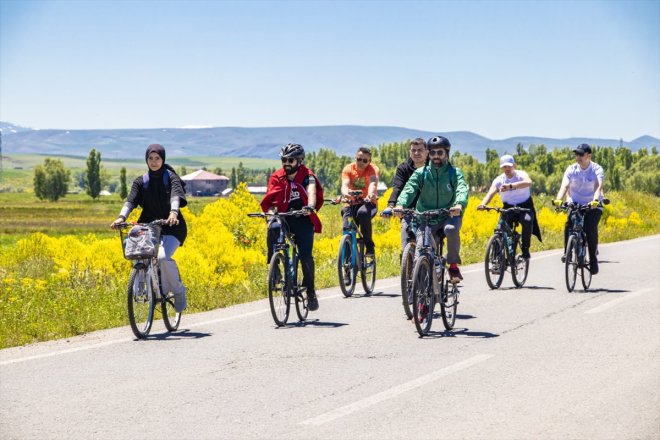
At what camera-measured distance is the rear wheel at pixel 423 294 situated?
350 inches

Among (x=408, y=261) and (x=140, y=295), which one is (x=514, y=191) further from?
(x=140, y=295)

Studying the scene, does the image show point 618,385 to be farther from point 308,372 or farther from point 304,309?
point 304,309

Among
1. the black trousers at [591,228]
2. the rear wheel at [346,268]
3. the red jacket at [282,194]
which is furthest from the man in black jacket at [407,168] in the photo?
the black trousers at [591,228]

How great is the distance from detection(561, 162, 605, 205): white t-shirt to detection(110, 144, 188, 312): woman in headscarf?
6.93m

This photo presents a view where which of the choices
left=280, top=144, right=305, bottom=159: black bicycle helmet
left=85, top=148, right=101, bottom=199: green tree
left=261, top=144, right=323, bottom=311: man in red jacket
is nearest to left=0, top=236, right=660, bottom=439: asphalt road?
left=261, top=144, right=323, bottom=311: man in red jacket

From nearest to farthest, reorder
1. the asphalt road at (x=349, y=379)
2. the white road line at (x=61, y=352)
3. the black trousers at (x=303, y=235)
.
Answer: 1. the asphalt road at (x=349, y=379)
2. the white road line at (x=61, y=352)
3. the black trousers at (x=303, y=235)

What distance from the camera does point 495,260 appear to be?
44.9 ft

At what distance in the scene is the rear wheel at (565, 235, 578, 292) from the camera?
13.2m

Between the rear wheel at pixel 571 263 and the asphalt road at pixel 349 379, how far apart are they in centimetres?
184

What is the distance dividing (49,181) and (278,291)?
174m

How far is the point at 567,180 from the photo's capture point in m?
14.0

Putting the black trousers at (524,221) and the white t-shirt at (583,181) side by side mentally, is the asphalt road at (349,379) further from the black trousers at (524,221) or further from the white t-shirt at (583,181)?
the white t-shirt at (583,181)

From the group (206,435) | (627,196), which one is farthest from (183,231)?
(627,196)

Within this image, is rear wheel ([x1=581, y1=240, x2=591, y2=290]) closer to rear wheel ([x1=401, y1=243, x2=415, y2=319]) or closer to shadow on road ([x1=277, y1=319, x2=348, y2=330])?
rear wheel ([x1=401, y1=243, x2=415, y2=319])
